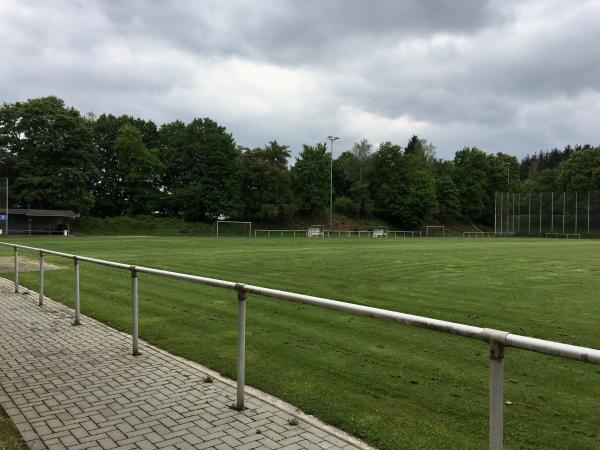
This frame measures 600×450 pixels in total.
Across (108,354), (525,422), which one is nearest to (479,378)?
(525,422)

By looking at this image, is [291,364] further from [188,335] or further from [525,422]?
[525,422]

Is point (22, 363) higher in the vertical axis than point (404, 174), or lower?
lower

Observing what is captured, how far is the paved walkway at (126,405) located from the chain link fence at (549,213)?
257 feet

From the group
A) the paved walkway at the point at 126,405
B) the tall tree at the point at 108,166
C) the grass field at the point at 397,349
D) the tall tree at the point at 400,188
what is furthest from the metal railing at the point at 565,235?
the paved walkway at the point at 126,405

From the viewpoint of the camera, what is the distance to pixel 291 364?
605cm

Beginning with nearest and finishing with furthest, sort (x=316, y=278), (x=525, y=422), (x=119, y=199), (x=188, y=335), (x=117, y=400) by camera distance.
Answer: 1. (x=525, y=422)
2. (x=117, y=400)
3. (x=188, y=335)
4. (x=316, y=278)
5. (x=119, y=199)

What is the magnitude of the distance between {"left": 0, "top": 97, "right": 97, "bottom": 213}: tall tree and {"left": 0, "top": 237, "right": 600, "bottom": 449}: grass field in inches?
1940

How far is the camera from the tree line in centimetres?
6019

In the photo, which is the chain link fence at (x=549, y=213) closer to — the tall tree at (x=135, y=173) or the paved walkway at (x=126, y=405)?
Result: the tall tree at (x=135, y=173)

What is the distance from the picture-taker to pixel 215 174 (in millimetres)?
70875

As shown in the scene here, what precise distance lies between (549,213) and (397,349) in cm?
7822

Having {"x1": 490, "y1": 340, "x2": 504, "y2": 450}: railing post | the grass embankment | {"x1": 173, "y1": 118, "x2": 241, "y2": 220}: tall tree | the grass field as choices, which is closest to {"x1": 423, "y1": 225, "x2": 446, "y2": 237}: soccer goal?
{"x1": 173, "y1": 118, "x2": 241, "y2": 220}: tall tree

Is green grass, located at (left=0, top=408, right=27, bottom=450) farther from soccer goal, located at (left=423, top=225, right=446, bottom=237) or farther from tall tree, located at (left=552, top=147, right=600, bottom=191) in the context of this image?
tall tree, located at (left=552, top=147, right=600, bottom=191)

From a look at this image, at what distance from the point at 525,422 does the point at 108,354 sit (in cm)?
485
